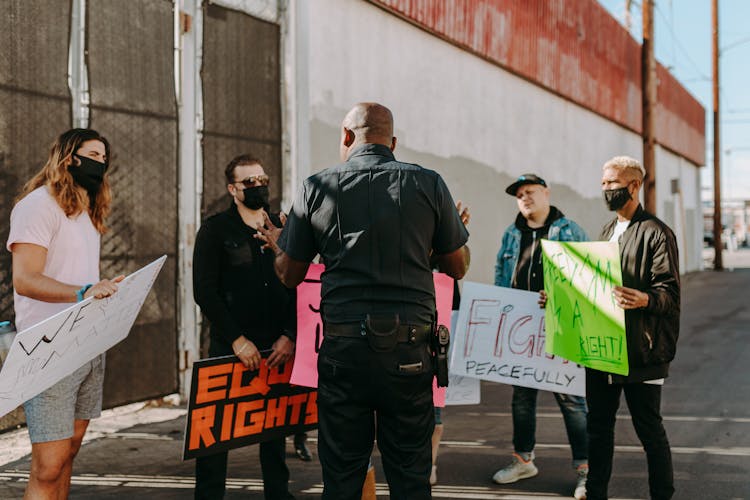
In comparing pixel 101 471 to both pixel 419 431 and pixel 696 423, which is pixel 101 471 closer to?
pixel 419 431

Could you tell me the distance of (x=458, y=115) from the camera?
488 inches

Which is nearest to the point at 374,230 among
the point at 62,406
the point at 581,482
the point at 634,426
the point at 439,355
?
the point at 439,355

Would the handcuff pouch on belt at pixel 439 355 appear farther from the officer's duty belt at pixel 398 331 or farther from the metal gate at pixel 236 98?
the metal gate at pixel 236 98

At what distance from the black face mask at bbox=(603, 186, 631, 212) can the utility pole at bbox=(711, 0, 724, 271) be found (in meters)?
27.4

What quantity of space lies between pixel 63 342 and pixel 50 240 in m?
0.42

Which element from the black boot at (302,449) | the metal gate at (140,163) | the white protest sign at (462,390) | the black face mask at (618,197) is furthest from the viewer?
the metal gate at (140,163)

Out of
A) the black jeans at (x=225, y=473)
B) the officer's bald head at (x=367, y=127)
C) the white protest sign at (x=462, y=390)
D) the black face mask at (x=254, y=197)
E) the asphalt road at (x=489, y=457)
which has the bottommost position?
the asphalt road at (x=489, y=457)

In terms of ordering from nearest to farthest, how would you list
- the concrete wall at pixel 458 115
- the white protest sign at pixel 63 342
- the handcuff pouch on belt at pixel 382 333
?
1. the handcuff pouch on belt at pixel 382 333
2. the white protest sign at pixel 63 342
3. the concrete wall at pixel 458 115

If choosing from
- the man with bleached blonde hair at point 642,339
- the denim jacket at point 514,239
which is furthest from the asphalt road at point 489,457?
the denim jacket at point 514,239

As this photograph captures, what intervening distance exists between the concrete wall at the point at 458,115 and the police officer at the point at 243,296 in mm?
5027

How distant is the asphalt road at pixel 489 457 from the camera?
4.65 m

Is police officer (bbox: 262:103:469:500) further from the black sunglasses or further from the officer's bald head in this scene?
the black sunglasses

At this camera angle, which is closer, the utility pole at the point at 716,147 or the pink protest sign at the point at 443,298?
the pink protest sign at the point at 443,298

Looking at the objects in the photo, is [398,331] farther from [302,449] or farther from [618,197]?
[302,449]
